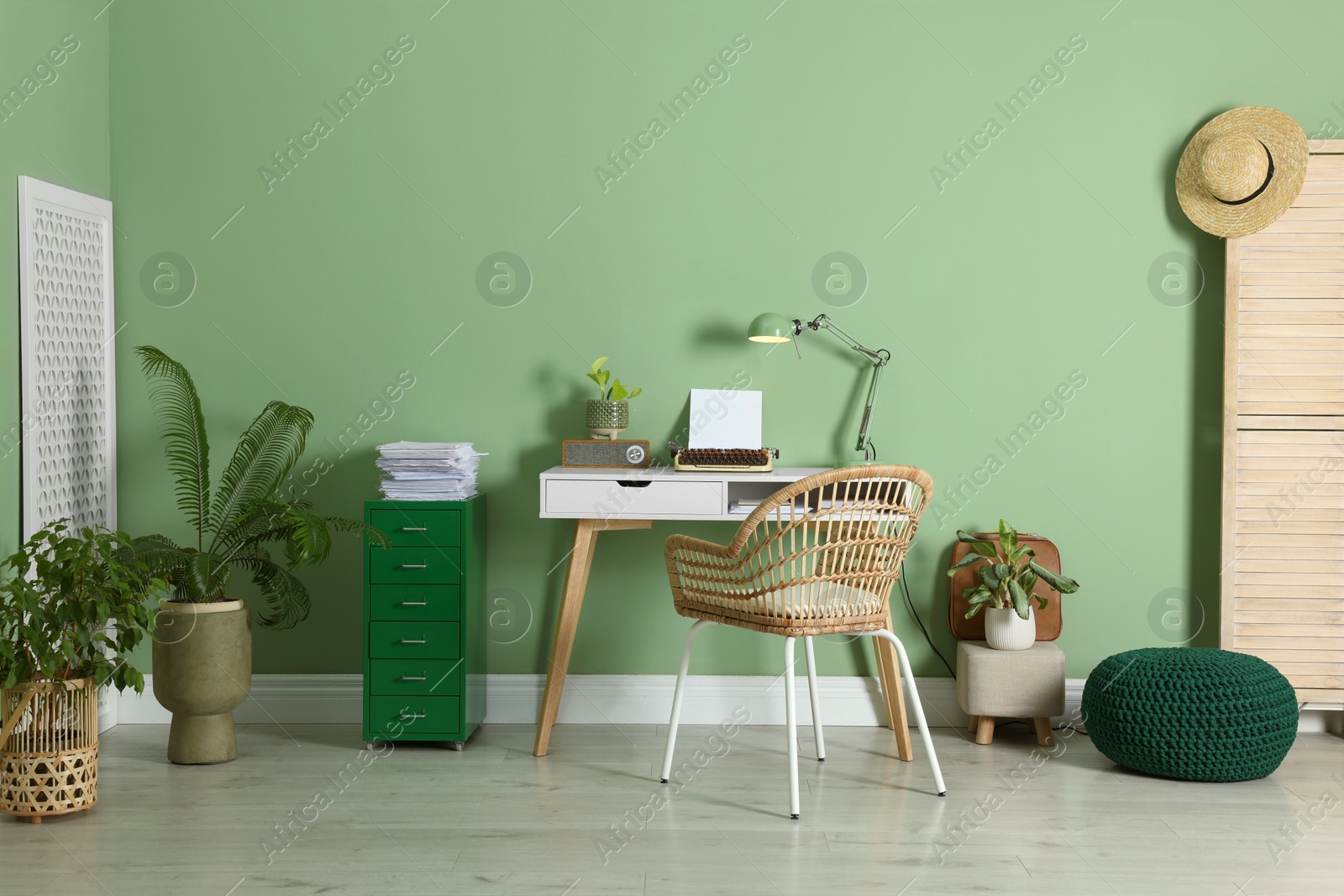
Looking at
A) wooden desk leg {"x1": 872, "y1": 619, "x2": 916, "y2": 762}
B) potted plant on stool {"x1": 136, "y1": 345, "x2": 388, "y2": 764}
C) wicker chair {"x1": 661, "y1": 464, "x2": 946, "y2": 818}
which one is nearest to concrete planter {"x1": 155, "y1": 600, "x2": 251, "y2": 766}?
potted plant on stool {"x1": 136, "y1": 345, "x2": 388, "y2": 764}

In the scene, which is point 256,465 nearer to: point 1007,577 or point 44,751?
point 44,751

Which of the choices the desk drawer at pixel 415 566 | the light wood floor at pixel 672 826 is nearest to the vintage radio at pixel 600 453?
the desk drawer at pixel 415 566

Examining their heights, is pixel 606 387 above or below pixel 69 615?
above

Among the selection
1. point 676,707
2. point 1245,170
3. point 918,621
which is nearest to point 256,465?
point 676,707

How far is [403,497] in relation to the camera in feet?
10.5

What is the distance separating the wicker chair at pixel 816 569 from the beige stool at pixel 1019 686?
548 millimetres

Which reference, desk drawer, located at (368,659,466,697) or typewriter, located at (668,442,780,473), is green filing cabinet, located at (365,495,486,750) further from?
typewriter, located at (668,442,780,473)

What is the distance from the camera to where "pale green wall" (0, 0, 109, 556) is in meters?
2.97

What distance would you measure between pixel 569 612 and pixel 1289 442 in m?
2.40

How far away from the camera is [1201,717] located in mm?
2844

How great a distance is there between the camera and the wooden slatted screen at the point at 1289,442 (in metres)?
3.33

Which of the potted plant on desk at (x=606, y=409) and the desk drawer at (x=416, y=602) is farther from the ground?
the potted plant on desk at (x=606, y=409)

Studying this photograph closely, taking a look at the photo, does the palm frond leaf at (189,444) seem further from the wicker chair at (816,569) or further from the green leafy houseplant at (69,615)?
the wicker chair at (816,569)

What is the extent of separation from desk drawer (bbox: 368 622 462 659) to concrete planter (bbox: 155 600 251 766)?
1.29ft
